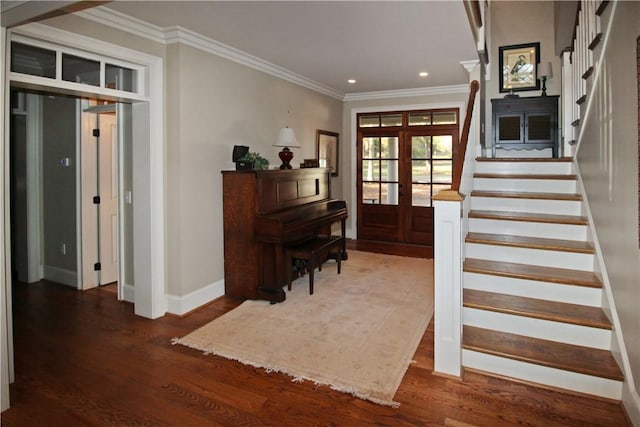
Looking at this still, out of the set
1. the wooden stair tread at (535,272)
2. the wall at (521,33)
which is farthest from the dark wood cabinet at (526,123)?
the wooden stair tread at (535,272)

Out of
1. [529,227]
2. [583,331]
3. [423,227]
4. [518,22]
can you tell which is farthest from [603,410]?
[518,22]

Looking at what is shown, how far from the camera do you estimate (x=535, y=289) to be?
9.07ft

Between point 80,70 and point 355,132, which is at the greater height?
point 355,132

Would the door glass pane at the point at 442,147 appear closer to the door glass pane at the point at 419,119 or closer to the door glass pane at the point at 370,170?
the door glass pane at the point at 419,119

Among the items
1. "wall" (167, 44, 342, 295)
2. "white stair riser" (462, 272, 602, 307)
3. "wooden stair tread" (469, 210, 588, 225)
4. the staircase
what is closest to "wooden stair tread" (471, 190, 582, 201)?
the staircase

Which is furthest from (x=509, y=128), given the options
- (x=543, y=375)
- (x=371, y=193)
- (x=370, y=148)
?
(x=543, y=375)

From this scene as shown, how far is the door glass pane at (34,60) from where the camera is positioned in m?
2.63

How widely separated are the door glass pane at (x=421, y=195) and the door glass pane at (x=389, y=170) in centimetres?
37

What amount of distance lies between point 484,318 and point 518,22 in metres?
5.33

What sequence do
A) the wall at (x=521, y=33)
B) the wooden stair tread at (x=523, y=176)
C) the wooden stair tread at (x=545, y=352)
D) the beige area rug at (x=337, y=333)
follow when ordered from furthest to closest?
the wall at (x=521, y=33) < the wooden stair tread at (x=523, y=176) < the beige area rug at (x=337, y=333) < the wooden stair tread at (x=545, y=352)

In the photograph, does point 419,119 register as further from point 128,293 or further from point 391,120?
point 128,293

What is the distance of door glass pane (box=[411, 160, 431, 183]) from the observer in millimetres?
6494

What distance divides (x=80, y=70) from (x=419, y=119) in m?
4.88

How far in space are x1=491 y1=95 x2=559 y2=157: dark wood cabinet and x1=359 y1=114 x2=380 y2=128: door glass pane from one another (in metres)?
1.80
